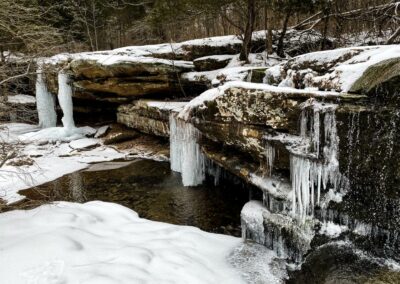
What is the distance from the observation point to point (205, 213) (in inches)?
267

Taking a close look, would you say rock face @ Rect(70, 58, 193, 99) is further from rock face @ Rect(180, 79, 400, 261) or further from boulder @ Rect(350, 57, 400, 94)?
boulder @ Rect(350, 57, 400, 94)

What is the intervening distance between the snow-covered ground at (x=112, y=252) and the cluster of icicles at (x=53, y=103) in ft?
26.2

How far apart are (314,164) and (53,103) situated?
12.5 m

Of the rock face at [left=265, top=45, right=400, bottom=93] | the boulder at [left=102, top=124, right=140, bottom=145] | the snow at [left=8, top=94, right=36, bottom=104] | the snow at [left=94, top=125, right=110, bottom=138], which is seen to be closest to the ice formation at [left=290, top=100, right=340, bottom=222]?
the rock face at [left=265, top=45, right=400, bottom=93]

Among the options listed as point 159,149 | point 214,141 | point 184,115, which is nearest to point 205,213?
point 214,141

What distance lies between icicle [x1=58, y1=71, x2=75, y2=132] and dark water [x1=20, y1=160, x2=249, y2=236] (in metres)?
3.82

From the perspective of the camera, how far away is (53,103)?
14.4m

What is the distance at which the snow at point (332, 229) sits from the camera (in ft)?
15.4

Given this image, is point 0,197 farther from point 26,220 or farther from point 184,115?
point 184,115

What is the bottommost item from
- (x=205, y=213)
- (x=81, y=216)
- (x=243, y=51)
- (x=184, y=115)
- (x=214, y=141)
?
(x=205, y=213)

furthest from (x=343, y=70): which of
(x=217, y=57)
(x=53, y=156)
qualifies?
(x=53, y=156)

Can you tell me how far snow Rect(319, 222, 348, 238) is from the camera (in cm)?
469

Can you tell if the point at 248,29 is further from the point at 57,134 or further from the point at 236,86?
the point at 57,134

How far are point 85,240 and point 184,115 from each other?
3.22 metres
